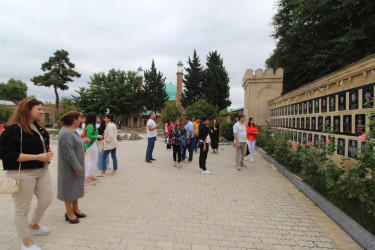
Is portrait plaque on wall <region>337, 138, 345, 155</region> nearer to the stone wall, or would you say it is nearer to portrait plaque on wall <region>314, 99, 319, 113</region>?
portrait plaque on wall <region>314, 99, 319, 113</region>

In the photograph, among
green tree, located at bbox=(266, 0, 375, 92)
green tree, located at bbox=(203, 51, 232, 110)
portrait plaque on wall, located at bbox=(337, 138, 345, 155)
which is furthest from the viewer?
green tree, located at bbox=(203, 51, 232, 110)

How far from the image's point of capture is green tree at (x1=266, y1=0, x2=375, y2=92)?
11.2 metres

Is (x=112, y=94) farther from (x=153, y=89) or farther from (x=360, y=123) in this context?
(x=360, y=123)

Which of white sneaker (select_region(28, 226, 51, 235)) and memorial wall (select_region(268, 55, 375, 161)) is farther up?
memorial wall (select_region(268, 55, 375, 161))

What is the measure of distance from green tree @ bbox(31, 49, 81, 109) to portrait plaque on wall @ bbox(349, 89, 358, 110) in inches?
1788

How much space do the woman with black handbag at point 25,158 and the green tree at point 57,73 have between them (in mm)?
44167

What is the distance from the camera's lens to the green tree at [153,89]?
41438mm

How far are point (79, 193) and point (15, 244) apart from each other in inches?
36.2

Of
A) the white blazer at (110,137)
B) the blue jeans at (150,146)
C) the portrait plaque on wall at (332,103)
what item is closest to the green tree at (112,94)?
the blue jeans at (150,146)

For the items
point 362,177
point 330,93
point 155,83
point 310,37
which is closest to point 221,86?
point 155,83

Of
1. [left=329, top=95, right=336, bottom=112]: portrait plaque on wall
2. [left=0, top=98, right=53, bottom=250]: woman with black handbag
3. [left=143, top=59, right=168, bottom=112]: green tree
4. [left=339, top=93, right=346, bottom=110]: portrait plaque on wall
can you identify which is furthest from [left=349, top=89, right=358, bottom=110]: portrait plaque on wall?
[left=143, top=59, right=168, bottom=112]: green tree

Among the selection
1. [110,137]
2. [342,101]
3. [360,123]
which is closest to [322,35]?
[342,101]

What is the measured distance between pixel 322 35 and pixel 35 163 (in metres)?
16.6

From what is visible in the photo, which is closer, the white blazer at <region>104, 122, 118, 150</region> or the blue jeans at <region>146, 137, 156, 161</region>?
the white blazer at <region>104, 122, 118, 150</region>
